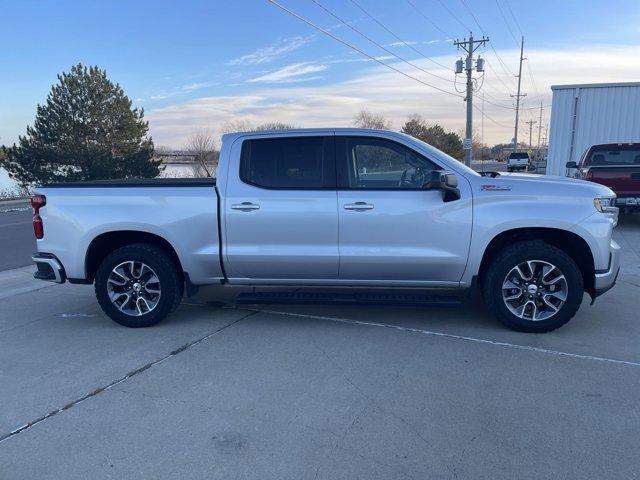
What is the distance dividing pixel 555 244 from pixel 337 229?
2.17 meters

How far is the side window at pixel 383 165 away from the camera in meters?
5.05

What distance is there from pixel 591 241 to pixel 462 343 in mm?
1536

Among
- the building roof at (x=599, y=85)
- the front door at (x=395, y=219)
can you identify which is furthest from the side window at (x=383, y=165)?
the building roof at (x=599, y=85)

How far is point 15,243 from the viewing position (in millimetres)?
11461

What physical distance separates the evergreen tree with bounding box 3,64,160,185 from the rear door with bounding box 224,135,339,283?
3397cm

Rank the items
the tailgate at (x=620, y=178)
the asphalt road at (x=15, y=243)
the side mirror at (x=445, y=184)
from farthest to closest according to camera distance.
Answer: the tailgate at (x=620, y=178)
the asphalt road at (x=15, y=243)
the side mirror at (x=445, y=184)

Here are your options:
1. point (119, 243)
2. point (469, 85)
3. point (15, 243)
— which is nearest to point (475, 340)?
point (119, 243)

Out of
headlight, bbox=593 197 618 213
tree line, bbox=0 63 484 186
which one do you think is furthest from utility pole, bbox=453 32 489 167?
headlight, bbox=593 197 618 213

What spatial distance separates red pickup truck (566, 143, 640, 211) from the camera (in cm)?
1122

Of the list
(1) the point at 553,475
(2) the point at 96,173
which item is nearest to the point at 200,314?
(1) the point at 553,475

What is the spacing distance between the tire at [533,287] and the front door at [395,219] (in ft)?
1.27

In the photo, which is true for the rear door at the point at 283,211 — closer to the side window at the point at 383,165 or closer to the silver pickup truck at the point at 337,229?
the silver pickup truck at the point at 337,229

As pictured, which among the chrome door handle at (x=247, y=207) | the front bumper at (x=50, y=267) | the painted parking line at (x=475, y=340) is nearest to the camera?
the painted parking line at (x=475, y=340)

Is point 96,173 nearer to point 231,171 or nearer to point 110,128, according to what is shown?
point 110,128
